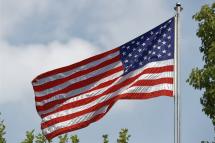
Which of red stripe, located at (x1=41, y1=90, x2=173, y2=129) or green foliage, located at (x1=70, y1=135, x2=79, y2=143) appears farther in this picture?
green foliage, located at (x1=70, y1=135, x2=79, y2=143)

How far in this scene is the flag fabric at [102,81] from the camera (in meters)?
17.1

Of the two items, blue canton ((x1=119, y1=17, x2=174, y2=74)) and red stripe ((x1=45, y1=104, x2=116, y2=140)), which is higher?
blue canton ((x1=119, y1=17, x2=174, y2=74))

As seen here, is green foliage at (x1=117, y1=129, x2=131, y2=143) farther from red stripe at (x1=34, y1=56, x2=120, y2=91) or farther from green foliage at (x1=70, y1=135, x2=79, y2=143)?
red stripe at (x1=34, y1=56, x2=120, y2=91)

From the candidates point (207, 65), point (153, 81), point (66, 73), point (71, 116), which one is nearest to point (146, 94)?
point (153, 81)

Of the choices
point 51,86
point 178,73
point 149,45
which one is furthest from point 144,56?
point 51,86

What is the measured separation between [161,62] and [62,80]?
2.87 metres

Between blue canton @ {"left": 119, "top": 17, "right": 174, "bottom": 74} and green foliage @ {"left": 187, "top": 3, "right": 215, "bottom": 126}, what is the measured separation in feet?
19.7

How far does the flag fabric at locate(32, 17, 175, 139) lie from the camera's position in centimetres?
1709

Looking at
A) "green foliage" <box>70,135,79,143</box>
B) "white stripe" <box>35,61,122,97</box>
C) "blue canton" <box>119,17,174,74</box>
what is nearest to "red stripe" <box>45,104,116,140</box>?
"white stripe" <box>35,61,122,97</box>

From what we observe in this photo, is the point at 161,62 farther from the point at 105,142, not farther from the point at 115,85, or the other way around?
the point at 105,142

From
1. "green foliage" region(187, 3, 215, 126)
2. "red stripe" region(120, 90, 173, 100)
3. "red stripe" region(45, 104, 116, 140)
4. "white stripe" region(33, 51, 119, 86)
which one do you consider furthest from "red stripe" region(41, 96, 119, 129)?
"green foliage" region(187, 3, 215, 126)

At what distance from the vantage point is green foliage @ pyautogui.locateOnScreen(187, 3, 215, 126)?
2335 cm

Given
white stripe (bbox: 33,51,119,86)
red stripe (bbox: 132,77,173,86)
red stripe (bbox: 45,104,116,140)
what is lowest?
red stripe (bbox: 45,104,116,140)

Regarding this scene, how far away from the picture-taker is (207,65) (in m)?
23.8
